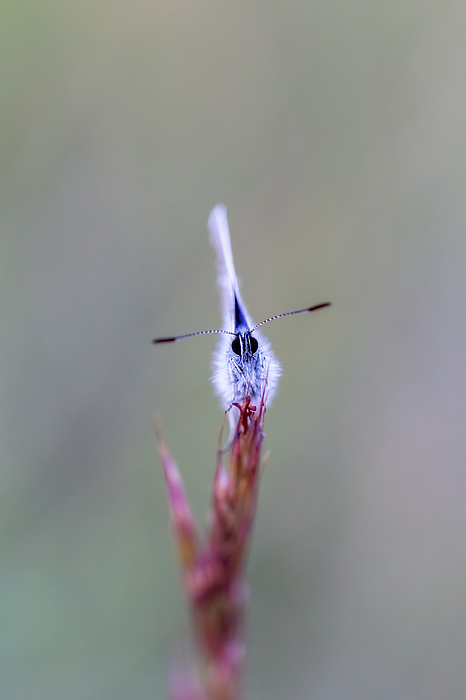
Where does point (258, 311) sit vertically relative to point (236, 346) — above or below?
above

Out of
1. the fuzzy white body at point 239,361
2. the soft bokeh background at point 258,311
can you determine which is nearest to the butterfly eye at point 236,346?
the fuzzy white body at point 239,361

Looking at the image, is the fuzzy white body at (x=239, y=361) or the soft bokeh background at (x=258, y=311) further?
the soft bokeh background at (x=258, y=311)

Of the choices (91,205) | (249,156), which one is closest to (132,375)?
(91,205)

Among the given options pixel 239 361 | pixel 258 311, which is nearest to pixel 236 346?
pixel 239 361

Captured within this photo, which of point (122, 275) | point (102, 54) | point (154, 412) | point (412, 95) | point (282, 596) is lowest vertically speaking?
point (282, 596)

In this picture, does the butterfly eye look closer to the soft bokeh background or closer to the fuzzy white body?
the fuzzy white body

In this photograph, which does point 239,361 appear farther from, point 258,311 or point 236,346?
point 258,311

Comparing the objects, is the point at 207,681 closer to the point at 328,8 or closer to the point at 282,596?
the point at 282,596

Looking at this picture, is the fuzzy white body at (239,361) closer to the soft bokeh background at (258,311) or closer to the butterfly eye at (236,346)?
the butterfly eye at (236,346)
